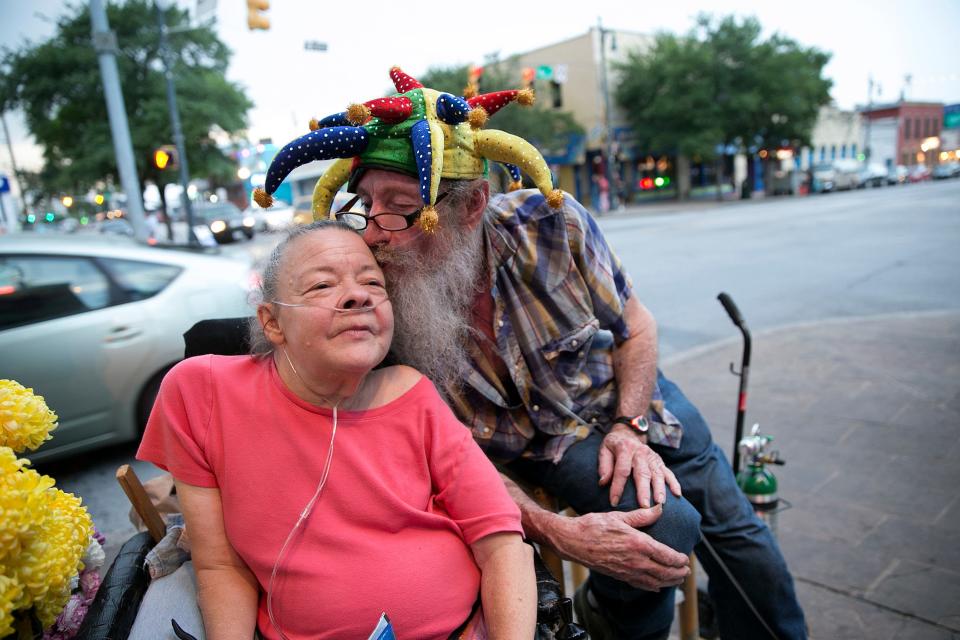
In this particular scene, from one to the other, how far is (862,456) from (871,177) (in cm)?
4110

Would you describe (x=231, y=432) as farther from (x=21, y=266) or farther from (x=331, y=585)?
(x=21, y=266)

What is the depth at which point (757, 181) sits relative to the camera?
40094mm

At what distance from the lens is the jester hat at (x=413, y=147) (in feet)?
5.49

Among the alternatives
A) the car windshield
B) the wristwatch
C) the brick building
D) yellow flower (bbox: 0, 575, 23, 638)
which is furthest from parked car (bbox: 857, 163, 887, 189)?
yellow flower (bbox: 0, 575, 23, 638)

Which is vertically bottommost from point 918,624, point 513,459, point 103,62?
point 918,624

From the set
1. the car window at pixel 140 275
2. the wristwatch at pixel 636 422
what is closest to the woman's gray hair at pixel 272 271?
the wristwatch at pixel 636 422

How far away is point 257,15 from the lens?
10453mm

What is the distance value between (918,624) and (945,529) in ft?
2.47

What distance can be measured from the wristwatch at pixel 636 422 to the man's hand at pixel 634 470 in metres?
0.06

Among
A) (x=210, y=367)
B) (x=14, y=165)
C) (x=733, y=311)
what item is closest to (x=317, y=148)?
(x=210, y=367)

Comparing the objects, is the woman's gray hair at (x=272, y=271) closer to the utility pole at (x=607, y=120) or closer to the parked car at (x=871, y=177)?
the utility pole at (x=607, y=120)

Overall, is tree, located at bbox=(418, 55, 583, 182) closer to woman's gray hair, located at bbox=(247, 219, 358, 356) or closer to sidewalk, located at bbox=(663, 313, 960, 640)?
sidewalk, located at bbox=(663, 313, 960, 640)

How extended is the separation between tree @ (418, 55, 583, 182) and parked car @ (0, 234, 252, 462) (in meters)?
26.6

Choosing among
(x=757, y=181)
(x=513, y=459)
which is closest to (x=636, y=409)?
(x=513, y=459)
